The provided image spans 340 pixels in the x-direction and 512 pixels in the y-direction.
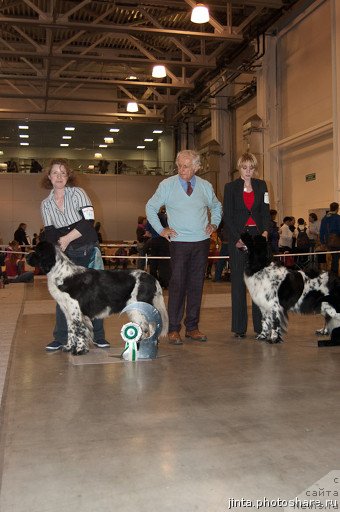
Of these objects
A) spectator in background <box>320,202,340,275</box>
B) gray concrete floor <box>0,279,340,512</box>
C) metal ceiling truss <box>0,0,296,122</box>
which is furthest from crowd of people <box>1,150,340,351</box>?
metal ceiling truss <box>0,0,296,122</box>

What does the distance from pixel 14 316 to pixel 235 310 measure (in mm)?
2761

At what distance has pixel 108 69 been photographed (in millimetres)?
21094

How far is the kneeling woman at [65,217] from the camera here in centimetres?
426

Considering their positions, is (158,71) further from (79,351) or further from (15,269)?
(79,351)

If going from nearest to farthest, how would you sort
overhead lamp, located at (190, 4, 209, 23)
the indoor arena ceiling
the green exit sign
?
overhead lamp, located at (190, 4, 209, 23) → the indoor arena ceiling → the green exit sign

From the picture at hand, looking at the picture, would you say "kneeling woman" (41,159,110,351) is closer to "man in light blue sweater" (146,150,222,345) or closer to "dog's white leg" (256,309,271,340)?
"man in light blue sweater" (146,150,222,345)

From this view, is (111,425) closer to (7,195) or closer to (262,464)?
(262,464)

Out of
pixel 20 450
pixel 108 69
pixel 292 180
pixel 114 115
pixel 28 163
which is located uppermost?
pixel 108 69

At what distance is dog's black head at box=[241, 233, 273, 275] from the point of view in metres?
4.53

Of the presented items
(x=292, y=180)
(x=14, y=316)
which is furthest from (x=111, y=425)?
(x=292, y=180)

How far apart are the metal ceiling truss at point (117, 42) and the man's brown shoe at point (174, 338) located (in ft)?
29.0

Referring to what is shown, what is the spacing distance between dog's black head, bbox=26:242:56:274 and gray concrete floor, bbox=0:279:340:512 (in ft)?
2.20

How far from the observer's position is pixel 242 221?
480 cm

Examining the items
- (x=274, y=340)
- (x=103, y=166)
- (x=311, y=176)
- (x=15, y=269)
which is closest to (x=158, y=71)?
(x=311, y=176)
